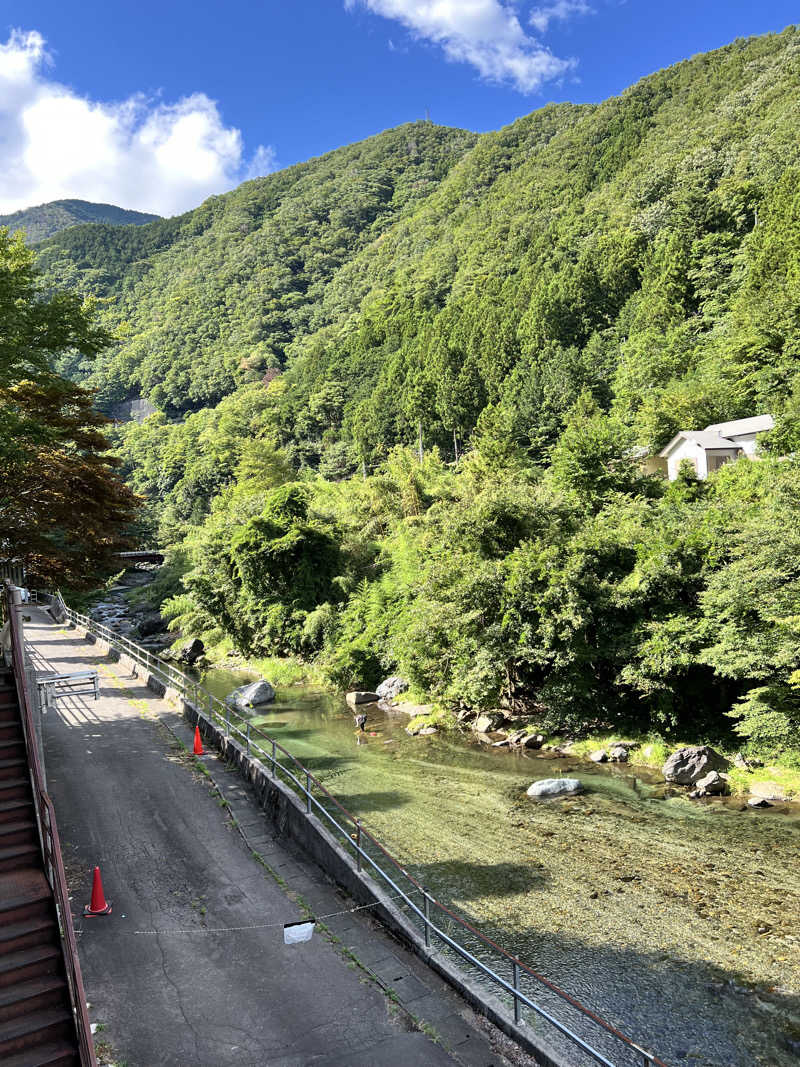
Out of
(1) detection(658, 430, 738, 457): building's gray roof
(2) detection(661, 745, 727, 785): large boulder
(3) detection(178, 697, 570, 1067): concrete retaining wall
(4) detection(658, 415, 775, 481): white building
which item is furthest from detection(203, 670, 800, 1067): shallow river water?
(1) detection(658, 430, 738, 457): building's gray roof

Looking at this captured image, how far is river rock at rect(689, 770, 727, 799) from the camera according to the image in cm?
1565

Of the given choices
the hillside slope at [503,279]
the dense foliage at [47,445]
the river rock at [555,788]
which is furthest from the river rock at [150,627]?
the river rock at [555,788]

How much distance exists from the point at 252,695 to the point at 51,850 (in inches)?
780

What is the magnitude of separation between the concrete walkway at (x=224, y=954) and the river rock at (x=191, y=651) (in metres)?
21.5

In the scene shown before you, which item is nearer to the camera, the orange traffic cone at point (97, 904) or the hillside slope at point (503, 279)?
the orange traffic cone at point (97, 904)

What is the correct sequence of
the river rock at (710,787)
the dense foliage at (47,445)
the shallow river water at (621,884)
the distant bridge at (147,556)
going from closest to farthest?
the shallow river water at (621,884) → the dense foliage at (47,445) → the river rock at (710,787) → the distant bridge at (147,556)

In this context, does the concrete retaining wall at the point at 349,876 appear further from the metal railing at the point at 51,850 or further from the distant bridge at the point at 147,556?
the distant bridge at the point at 147,556

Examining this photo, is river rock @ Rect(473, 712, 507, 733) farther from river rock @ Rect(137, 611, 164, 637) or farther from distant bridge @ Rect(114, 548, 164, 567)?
distant bridge @ Rect(114, 548, 164, 567)

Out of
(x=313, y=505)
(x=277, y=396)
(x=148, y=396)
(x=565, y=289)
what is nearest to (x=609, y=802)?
(x=313, y=505)

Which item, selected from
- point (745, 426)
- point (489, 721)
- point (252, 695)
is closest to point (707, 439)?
point (745, 426)

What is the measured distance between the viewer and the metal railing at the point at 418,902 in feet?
21.2

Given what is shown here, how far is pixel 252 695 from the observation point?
26281mm

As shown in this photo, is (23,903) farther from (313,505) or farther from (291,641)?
(313,505)

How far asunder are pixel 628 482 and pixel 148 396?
120 meters
